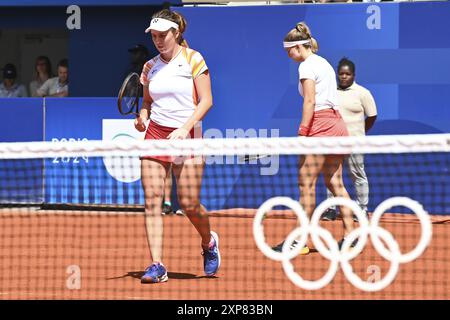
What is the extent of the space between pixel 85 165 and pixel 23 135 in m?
0.84

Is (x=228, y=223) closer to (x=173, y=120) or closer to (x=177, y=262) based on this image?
(x=177, y=262)

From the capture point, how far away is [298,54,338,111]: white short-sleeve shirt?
8.16 metres

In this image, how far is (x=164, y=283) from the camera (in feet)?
23.4

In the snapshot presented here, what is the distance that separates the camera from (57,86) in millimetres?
14039

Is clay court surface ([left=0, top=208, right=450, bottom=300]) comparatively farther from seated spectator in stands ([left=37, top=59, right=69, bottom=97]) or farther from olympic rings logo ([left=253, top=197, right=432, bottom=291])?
seated spectator in stands ([left=37, top=59, right=69, bottom=97])

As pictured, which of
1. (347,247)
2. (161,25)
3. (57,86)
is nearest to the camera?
(161,25)

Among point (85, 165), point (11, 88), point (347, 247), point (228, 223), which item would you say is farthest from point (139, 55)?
point (347, 247)

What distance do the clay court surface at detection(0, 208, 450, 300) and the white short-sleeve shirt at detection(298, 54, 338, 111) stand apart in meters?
1.14

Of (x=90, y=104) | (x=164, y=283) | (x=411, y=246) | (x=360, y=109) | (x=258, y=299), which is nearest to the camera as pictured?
(x=258, y=299)

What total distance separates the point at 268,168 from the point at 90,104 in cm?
231

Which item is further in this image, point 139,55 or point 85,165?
point 139,55
